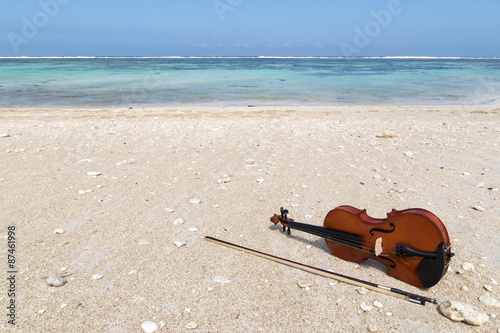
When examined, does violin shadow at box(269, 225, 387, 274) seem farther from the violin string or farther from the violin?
the violin string

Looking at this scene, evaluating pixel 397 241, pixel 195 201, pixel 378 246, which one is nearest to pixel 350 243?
pixel 378 246

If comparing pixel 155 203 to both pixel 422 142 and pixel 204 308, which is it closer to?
pixel 204 308

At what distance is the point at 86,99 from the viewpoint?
16484 mm

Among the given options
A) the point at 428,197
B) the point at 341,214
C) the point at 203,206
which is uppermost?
the point at 341,214

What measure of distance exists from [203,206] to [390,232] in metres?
2.35

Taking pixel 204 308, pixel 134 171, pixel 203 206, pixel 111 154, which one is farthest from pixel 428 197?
pixel 111 154

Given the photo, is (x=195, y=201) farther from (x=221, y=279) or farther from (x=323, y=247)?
(x=323, y=247)

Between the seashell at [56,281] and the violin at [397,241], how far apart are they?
86.4 inches

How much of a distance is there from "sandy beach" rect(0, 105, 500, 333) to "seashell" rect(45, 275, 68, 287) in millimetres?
47

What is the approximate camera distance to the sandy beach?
243 centimetres

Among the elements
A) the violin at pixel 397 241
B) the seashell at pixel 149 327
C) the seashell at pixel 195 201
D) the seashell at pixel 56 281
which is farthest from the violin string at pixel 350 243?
the seashell at pixel 56 281

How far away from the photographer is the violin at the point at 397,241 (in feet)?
8.04

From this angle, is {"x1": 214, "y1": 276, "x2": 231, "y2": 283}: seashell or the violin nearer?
the violin

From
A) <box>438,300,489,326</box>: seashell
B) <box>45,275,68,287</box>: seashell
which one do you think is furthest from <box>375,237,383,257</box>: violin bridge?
<box>45,275,68,287</box>: seashell
